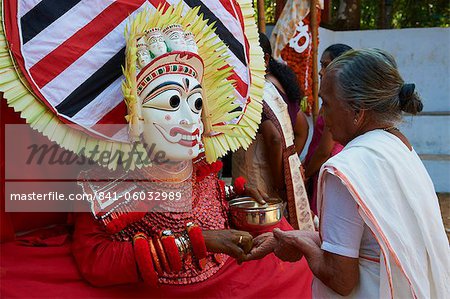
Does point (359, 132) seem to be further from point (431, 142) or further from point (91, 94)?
point (431, 142)

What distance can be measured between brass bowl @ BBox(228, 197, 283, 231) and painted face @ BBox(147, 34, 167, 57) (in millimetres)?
796

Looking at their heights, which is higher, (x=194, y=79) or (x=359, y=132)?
(x=194, y=79)

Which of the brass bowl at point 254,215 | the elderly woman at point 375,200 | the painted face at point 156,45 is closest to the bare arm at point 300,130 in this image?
the brass bowl at point 254,215

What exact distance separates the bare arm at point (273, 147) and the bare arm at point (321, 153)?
33 cm

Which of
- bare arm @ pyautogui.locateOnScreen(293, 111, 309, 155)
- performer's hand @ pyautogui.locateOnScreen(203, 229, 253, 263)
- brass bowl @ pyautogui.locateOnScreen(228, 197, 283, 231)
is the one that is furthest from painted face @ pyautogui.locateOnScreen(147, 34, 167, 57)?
bare arm @ pyautogui.locateOnScreen(293, 111, 309, 155)

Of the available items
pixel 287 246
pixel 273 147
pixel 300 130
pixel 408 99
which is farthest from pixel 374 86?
pixel 300 130

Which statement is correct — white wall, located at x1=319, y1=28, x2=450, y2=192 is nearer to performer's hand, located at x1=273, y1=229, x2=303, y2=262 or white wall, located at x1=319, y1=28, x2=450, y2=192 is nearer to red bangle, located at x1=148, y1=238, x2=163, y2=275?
performer's hand, located at x1=273, y1=229, x2=303, y2=262

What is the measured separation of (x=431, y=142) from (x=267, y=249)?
22.2 feet

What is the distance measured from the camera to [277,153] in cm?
343

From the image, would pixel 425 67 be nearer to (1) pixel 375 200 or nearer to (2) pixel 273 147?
(2) pixel 273 147

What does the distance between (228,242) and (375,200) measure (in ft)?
2.19

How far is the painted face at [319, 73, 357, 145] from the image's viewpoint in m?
1.76

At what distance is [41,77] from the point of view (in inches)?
76.8

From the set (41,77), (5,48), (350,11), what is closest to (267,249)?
(41,77)
